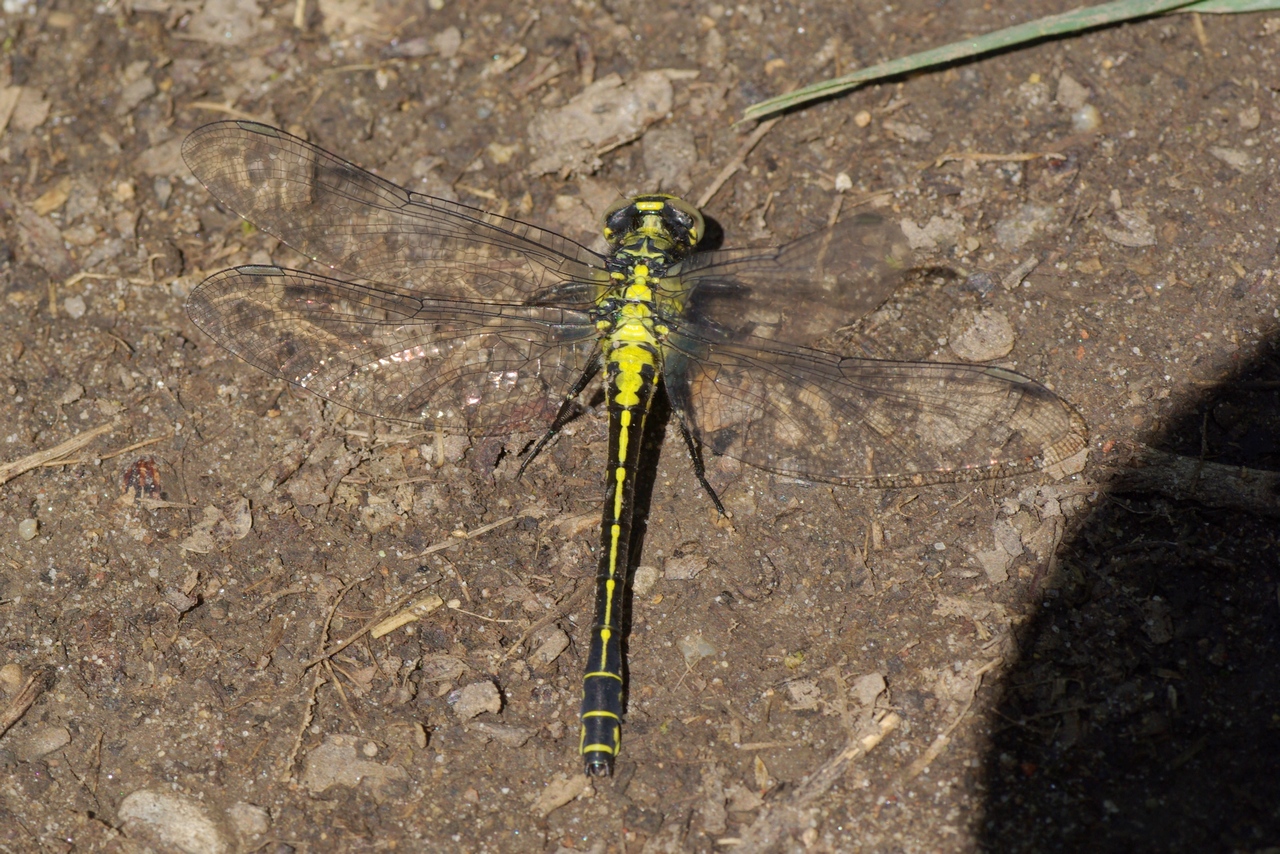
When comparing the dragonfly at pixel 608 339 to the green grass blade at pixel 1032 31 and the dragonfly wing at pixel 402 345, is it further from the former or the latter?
the green grass blade at pixel 1032 31

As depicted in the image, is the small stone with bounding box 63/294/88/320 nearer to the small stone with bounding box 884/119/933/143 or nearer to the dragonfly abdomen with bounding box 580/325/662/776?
the dragonfly abdomen with bounding box 580/325/662/776

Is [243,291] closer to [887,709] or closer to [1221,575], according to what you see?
[887,709]

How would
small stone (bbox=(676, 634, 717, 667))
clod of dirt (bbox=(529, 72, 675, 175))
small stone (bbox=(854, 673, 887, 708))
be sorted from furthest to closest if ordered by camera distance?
clod of dirt (bbox=(529, 72, 675, 175)) → small stone (bbox=(676, 634, 717, 667)) → small stone (bbox=(854, 673, 887, 708))

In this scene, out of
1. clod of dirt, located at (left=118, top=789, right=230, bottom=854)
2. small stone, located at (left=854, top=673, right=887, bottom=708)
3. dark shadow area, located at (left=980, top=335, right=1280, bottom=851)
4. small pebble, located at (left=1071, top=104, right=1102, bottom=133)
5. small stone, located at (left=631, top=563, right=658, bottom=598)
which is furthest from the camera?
small pebble, located at (left=1071, top=104, right=1102, bottom=133)

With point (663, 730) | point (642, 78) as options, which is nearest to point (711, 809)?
point (663, 730)

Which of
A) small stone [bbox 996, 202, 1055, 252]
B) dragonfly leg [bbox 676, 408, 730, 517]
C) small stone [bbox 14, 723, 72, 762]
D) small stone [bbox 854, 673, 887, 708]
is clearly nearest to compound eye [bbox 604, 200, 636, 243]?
dragonfly leg [bbox 676, 408, 730, 517]

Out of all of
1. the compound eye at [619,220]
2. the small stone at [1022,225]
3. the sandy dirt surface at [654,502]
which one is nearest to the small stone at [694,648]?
the sandy dirt surface at [654,502]
